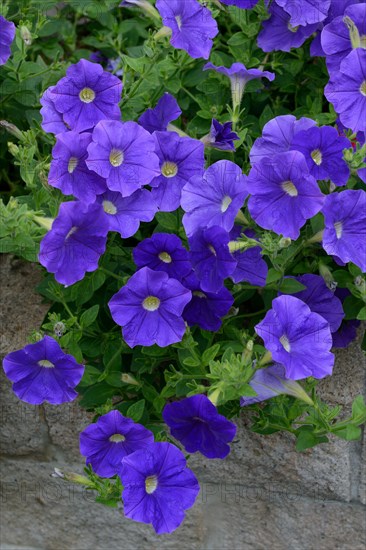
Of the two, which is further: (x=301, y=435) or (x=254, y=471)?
(x=254, y=471)

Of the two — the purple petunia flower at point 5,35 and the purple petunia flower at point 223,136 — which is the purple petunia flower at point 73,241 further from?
the purple petunia flower at point 5,35

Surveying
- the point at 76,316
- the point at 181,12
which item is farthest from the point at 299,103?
the point at 76,316

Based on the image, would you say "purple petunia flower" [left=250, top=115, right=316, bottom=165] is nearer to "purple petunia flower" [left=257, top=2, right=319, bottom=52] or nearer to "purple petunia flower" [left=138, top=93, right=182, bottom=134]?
"purple petunia flower" [left=138, top=93, right=182, bottom=134]

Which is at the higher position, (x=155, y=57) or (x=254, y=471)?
(x=155, y=57)

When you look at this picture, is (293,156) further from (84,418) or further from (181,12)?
(84,418)

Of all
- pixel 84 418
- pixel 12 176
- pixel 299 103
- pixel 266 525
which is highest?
pixel 299 103

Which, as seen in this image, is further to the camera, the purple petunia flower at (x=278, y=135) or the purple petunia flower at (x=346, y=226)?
the purple petunia flower at (x=278, y=135)

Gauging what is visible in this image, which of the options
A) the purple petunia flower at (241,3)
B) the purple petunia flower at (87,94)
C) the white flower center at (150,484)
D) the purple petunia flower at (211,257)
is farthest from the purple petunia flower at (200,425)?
the purple petunia flower at (241,3)
